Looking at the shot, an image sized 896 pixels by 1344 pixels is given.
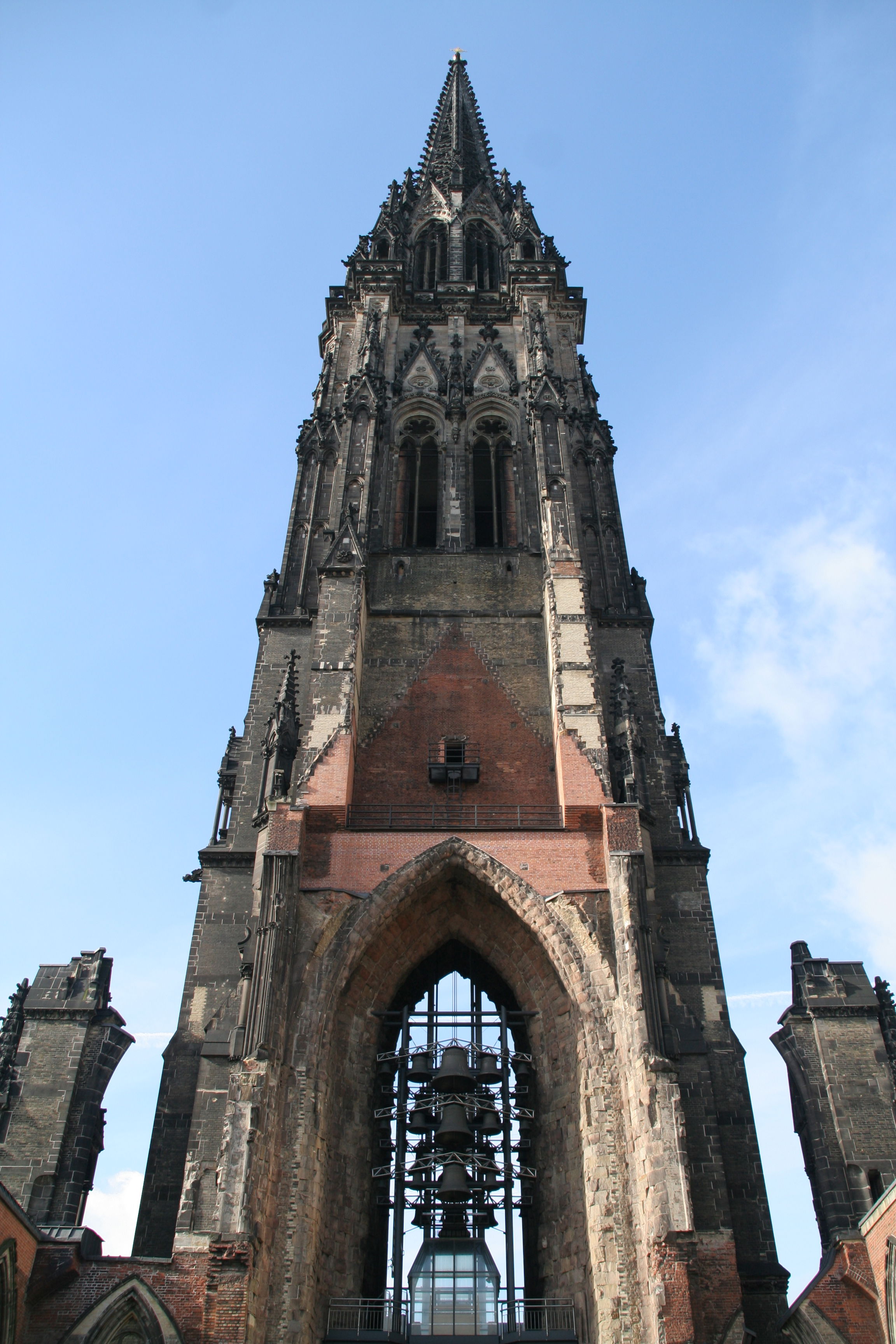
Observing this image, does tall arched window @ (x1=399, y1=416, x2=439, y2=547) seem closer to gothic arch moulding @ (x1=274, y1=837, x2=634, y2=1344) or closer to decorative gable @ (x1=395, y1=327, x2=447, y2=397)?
decorative gable @ (x1=395, y1=327, x2=447, y2=397)

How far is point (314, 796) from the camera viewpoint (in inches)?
714

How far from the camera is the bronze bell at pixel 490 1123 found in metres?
15.9

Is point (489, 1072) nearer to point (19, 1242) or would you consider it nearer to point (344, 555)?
point (19, 1242)

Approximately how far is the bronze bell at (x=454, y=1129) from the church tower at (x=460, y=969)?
0.04 m

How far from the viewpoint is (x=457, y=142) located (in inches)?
1580

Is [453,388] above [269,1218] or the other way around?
above

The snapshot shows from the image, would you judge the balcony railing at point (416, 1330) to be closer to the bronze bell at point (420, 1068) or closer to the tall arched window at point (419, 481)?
the bronze bell at point (420, 1068)

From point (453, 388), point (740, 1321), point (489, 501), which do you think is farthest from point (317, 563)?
point (740, 1321)

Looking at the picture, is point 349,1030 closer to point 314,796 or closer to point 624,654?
point 314,796

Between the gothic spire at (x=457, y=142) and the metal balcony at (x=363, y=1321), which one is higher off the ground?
the gothic spire at (x=457, y=142)

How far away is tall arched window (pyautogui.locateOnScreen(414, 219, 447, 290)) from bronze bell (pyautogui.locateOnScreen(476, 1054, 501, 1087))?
23.2 m

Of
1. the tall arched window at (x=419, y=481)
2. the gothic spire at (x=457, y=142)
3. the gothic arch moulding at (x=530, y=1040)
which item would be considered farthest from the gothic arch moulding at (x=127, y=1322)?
the gothic spire at (x=457, y=142)

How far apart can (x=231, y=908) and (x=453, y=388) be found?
14.7 meters

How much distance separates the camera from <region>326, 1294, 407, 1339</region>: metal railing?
47.2 ft
